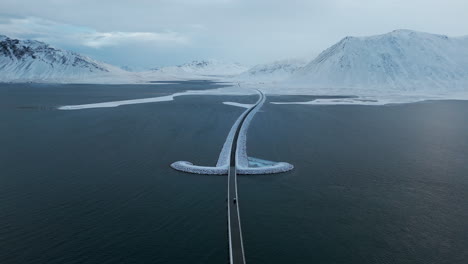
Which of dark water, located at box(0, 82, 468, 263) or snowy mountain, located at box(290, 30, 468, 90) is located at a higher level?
snowy mountain, located at box(290, 30, 468, 90)

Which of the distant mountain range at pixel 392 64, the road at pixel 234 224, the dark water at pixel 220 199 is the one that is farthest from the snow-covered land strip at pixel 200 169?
the distant mountain range at pixel 392 64

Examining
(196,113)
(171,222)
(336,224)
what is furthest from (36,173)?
(196,113)

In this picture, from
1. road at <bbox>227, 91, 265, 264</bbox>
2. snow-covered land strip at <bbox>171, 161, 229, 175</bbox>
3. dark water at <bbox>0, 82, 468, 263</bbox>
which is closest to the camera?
road at <bbox>227, 91, 265, 264</bbox>

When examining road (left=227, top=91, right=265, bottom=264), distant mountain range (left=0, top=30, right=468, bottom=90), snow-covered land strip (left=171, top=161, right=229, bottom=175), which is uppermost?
distant mountain range (left=0, top=30, right=468, bottom=90)

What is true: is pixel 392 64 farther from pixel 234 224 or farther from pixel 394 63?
pixel 234 224

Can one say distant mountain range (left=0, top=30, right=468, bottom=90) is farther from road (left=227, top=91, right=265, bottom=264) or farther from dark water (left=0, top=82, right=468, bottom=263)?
road (left=227, top=91, right=265, bottom=264)

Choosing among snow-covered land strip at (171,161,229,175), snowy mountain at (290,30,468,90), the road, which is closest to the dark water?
the road

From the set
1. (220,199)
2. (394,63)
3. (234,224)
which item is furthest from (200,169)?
(394,63)
